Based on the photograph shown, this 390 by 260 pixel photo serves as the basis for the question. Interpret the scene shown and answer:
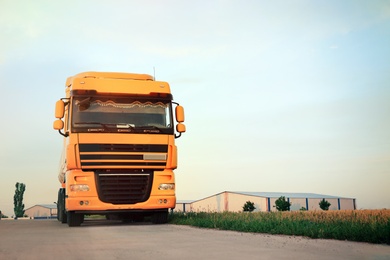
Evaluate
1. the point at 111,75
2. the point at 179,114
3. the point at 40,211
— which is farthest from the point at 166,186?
the point at 40,211

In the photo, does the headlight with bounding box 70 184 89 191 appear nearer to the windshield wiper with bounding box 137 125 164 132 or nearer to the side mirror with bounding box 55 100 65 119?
the side mirror with bounding box 55 100 65 119

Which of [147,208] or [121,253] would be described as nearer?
[121,253]

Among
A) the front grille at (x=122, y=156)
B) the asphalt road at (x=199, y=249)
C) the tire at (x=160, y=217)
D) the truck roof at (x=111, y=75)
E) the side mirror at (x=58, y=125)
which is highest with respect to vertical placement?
the truck roof at (x=111, y=75)

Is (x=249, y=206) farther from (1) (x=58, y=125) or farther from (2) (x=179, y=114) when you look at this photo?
(1) (x=58, y=125)

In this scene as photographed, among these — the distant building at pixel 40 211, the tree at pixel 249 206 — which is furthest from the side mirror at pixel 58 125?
the distant building at pixel 40 211

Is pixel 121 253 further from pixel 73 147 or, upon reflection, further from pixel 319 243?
pixel 73 147

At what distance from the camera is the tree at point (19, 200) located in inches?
2223

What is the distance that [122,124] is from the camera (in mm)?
11570

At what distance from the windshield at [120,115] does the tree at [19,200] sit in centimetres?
Answer: 4928

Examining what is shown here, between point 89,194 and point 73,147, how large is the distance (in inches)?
49.1

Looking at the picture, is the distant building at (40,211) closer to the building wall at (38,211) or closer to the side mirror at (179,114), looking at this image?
the building wall at (38,211)

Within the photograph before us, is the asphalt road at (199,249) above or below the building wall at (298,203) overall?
below

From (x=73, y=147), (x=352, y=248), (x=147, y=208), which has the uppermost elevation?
(x=73, y=147)

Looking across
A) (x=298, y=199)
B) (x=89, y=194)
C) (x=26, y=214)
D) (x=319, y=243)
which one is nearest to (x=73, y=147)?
(x=89, y=194)
